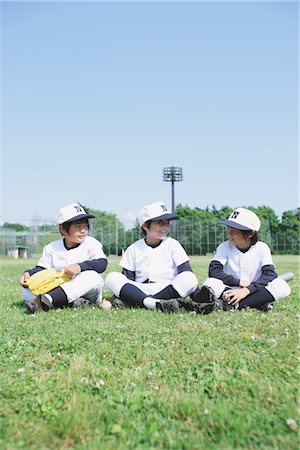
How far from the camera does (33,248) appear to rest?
214ft

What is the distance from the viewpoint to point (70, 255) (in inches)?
286

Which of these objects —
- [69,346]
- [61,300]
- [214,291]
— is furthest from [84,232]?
[69,346]

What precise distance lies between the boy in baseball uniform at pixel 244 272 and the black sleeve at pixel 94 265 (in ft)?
4.79

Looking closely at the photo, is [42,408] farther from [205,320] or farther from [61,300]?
[61,300]

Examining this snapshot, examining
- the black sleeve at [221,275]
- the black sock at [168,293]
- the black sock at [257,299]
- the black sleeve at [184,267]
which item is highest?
the black sleeve at [184,267]

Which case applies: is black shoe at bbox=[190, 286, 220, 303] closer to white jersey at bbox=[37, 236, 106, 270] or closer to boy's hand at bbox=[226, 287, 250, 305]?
boy's hand at bbox=[226, 287, 250, 305]

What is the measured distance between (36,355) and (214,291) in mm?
3157

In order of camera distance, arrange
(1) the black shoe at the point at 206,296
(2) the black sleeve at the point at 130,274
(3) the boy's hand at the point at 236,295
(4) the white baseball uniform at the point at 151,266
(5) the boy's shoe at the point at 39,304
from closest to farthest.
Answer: (1) the black shoe at the point at 206,296 < (5) the boy's shoe at the point at 39,304 < (3) the boy's hand at the point at 236,295 < (4) the white baseball uniform at the point at 151,266 < (2) the black sleeve at the point at 130,274

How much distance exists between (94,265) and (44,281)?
0.73 meters

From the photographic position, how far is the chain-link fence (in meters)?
63.5

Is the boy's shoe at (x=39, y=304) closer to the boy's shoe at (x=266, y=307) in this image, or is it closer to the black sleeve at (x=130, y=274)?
the black sleeve at (x=130, y=274)

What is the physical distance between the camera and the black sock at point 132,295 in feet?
22.1

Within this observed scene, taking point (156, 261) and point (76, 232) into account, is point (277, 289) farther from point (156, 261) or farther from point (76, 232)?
point (76, 232)

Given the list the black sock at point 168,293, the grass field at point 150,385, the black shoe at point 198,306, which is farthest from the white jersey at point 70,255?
the grass field at point 150,385
